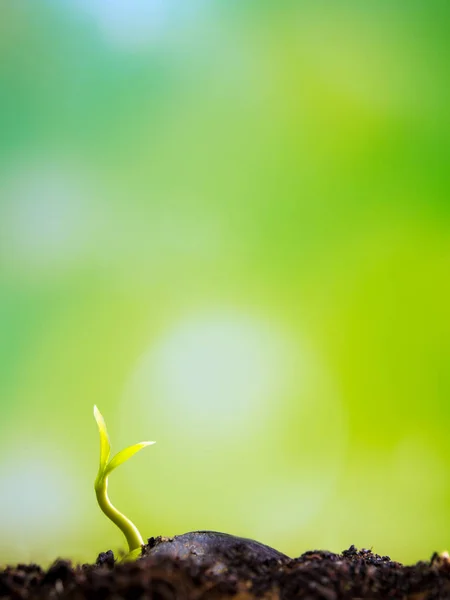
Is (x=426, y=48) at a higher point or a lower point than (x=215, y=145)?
higher

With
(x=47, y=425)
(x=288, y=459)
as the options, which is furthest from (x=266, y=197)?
(x=47, y=425)

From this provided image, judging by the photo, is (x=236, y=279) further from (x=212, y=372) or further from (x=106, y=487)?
(x=106, y=487)

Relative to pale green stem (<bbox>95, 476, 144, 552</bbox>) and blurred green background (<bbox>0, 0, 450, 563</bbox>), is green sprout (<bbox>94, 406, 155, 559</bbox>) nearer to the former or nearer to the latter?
pale green stem (<bbox>95, 476, 144, 552</bbox>)

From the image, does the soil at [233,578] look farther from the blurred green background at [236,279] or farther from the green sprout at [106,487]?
the blurred green background at [236,279]

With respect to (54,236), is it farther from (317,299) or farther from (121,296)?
(317,299)

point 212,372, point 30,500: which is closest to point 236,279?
point 212,372

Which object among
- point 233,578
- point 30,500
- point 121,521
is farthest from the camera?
point 30,500
